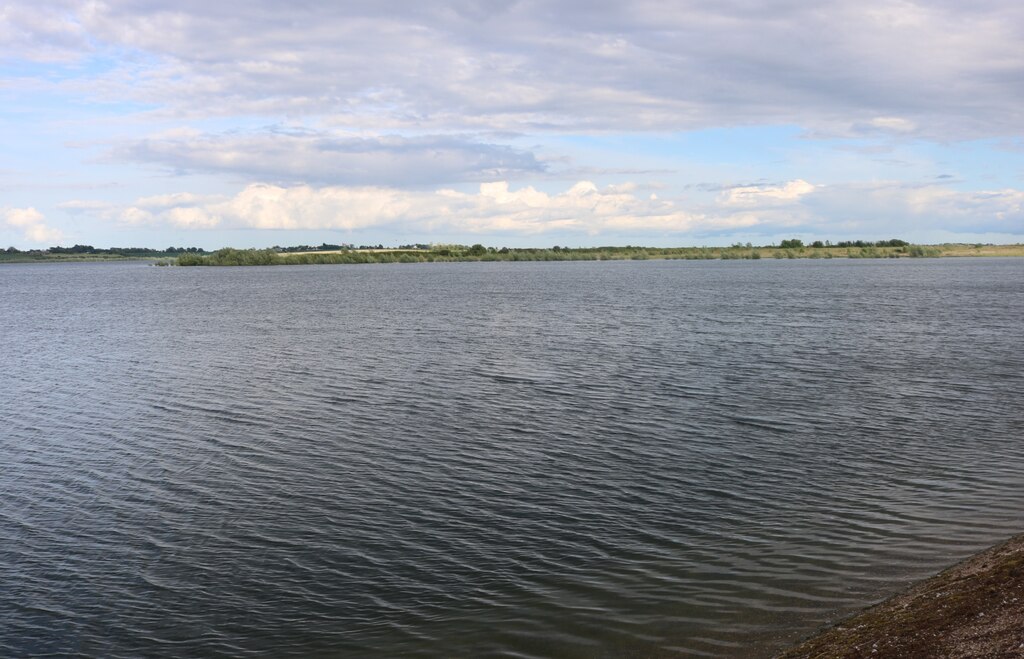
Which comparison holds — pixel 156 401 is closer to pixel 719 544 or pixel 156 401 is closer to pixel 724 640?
pixel 719 544

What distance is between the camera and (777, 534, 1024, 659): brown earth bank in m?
8.85

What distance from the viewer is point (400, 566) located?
47.1 feet

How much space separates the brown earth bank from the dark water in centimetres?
95

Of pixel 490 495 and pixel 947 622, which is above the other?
pixel 947 622

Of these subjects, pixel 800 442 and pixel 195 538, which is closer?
pixel 195 538

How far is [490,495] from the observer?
17922 millimetres

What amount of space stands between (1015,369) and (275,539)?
99.9 ft

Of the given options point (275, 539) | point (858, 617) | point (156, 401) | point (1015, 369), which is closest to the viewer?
point (858, 617)

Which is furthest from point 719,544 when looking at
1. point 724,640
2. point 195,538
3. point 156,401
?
point 156,401

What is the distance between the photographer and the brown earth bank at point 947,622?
8852 mm

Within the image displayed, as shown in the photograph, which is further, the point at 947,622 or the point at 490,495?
the point at 490,495

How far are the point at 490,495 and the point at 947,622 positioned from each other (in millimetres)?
9909

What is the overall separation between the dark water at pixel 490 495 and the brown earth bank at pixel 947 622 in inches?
37.3

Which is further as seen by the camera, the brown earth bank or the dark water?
the dark water
